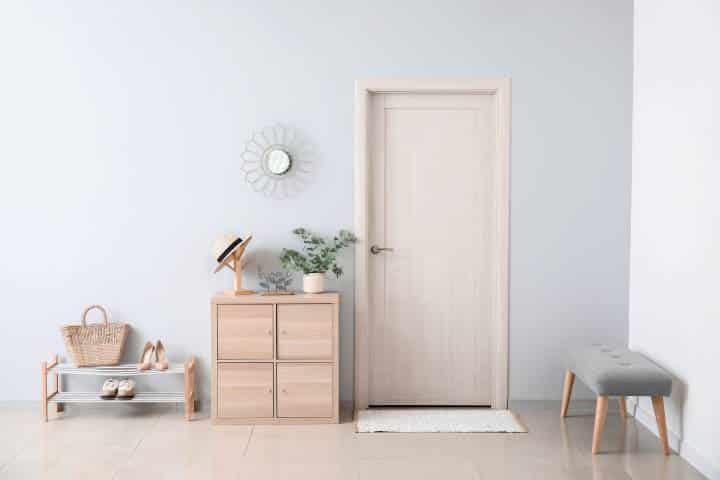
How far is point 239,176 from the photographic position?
4.05 metres

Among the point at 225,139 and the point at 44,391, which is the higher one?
the point at 225,139

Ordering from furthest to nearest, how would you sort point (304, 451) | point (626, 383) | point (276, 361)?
→ 1. point (276, 361)
2. point (304, 451)
3. point (626, 383)

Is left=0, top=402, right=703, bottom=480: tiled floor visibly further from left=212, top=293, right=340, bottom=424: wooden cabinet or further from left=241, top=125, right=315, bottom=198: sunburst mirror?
left=241, top=125, right=315, bottom=198: sunburst mirror

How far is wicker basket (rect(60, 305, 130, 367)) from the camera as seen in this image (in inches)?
154

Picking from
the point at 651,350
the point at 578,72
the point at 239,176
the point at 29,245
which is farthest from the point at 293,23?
the point at 651,350

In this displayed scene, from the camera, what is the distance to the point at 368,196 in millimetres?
4113

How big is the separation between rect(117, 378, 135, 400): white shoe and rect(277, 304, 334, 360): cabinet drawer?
2.96ft

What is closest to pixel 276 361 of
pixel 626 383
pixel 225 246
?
pixel 225 246

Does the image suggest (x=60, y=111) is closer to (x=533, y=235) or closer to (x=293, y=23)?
(x=293, y=23)

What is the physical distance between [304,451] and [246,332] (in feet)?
2.45

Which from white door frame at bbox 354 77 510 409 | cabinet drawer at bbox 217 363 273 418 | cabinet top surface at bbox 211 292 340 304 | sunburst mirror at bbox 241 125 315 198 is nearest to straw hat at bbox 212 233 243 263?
cabinet top surface at bbox 211 292 340 304

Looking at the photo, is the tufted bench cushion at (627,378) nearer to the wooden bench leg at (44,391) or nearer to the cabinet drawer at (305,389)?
the cabinet drawer at (305,389)

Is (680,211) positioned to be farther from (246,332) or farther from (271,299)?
(246,332)

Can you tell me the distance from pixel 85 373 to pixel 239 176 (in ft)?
4.65
